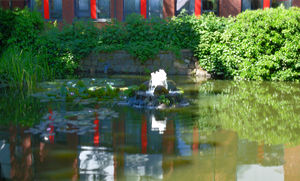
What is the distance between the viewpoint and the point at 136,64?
15.9 metres

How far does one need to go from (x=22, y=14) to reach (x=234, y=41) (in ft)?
26.7

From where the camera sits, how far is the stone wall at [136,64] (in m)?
15.6

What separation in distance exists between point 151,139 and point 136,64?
9384 millimetres

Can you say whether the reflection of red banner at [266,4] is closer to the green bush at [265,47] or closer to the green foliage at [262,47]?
the green bush at [265,47]

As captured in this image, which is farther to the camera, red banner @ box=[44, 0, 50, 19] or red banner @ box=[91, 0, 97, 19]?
red banner @ box=[44, 0, 50, 19]

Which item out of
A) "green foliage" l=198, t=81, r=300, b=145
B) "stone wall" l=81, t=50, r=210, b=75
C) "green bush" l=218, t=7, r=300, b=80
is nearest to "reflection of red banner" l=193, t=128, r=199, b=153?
"green foliage" l=198, t=81, r=300, b=145

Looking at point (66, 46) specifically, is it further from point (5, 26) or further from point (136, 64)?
point (136, 64)

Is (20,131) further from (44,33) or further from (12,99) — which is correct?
(44,33)

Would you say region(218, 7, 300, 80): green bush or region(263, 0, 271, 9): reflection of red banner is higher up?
region(263, 0, 271, 9): reflection of red banner

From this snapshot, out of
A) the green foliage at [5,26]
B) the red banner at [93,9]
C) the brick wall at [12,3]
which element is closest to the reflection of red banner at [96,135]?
the green foliage at [5,26]

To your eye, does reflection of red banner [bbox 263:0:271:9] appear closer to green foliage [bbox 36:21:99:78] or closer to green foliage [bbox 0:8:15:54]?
green foliage [bbox 36:21:99:78]

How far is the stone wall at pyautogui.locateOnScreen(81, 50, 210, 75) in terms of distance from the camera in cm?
1560

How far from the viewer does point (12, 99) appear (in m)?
10.3

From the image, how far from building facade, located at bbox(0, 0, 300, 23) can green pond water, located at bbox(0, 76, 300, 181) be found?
1373 cm
